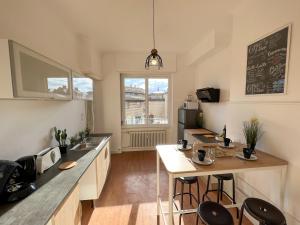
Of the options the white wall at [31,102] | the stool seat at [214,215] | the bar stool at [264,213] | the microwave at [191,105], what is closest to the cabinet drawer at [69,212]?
the white wall at [31,102]

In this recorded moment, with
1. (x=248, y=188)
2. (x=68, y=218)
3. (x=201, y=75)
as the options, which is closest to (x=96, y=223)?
(x=68, y=218)

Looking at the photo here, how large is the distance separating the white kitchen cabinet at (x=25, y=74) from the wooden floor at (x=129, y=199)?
1.66 metres

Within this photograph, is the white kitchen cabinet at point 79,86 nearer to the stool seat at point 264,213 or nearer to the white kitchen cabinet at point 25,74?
the white kitchen cabinet at point 25,74

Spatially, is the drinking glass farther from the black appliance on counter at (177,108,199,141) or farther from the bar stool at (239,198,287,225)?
the black appliance on counter at (177,108,199,141)

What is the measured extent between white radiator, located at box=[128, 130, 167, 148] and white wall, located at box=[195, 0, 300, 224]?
95.8 inches

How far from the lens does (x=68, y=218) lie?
1.33m

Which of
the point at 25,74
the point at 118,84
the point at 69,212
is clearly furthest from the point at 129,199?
the point at 118,84

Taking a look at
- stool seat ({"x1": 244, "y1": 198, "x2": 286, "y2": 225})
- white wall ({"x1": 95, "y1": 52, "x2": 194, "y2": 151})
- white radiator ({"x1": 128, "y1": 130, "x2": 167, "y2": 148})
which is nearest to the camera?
stool seat ({"x1": 244, "y1": 198, "x2": 286, "y2": 225})

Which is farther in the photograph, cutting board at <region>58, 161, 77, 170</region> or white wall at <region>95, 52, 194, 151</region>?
white wall at <region>95, 52, 194, 151</region>

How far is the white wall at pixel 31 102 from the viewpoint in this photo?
1433mm

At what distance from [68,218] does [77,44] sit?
9.52 ft

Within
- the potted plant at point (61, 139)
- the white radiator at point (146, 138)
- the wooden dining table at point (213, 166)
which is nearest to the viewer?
the wooden dining table at point (213, 166)

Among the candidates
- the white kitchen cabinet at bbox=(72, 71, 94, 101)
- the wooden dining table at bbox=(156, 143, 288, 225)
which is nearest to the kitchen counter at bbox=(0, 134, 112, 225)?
the wooden dining table at bbox=(156, 143, 288, 225)

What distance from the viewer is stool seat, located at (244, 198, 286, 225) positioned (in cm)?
122
